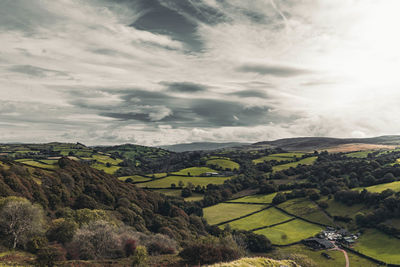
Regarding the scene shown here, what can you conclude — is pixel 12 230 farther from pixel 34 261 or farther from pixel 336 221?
pixel 336 221

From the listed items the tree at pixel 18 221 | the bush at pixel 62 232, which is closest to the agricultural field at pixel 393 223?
the bush at pixel 62 232

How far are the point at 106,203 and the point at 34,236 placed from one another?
4382cm

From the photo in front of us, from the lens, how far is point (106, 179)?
101m

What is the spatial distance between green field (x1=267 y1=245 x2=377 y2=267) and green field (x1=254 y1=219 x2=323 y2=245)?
258 inches

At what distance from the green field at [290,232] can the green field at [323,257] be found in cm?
655

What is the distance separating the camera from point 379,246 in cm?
8681

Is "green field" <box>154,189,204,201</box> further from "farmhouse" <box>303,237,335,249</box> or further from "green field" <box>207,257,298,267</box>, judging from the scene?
"green field" <box>207,257,298,267</box>

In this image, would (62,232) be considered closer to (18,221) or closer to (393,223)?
(18,221)

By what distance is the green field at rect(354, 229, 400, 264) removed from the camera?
77625 mm

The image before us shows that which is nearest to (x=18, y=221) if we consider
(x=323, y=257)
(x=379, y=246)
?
(x=323, y=257)

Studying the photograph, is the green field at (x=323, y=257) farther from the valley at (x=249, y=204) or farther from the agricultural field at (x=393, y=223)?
the agricultural field at (x=393, y=223)

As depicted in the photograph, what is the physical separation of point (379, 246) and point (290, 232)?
31.2 meters

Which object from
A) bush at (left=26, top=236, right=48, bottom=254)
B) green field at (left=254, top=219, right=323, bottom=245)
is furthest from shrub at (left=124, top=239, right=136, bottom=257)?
green field at (left=254, top=219, right=323, bottom=245)

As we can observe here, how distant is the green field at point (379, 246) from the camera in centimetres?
7762
